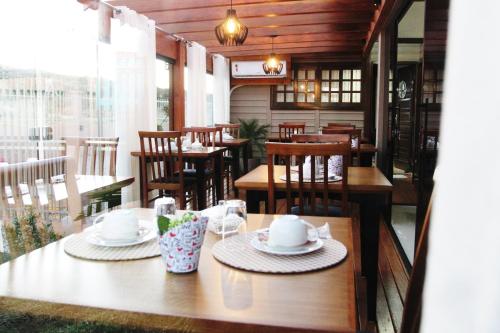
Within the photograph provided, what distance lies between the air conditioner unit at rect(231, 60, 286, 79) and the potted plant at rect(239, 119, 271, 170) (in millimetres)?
874

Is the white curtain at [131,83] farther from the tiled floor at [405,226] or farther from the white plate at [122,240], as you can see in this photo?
the white plate at [122,240]

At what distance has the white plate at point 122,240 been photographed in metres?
1.23

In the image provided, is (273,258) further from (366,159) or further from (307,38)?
(307,38)

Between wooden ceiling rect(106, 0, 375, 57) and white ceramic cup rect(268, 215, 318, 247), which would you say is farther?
wooden ceiling rect(106, 0, 375, 57)

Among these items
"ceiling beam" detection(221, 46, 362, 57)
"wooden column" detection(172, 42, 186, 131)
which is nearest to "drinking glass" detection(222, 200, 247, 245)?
"wooden column" detection(172, 42, 186, 131)

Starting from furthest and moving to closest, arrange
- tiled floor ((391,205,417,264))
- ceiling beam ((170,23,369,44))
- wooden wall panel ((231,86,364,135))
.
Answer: wooden wall panel ((231,86,364,135))
ceiling beam ((170,23,369,44))
tiled floor ((391,205,417,264))

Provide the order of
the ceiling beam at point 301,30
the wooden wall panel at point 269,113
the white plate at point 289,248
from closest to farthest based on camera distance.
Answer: the white plate at point 289,248
the ceiling beam at point 301,30
the wooden wall panel at point 269,113

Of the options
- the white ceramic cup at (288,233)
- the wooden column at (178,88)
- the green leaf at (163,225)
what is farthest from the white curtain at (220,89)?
the green leaf at (163,225)

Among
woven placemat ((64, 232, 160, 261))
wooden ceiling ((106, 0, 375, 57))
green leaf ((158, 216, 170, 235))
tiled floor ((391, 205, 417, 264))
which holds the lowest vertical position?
tiled floor ((391, 205, 417, 264))

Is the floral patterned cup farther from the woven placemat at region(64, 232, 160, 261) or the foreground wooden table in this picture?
the woven placemat at region(64, 232, 160, 261)

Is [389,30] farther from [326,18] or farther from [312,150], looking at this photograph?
[312,150]

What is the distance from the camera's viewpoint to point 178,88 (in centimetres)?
655

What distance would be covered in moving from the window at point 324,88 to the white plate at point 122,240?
7.47 m

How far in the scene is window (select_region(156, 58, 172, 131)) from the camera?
20.2 ft
